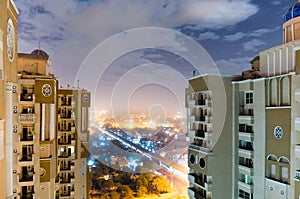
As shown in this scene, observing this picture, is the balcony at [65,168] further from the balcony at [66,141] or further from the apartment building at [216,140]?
the apartment building at [216,140]

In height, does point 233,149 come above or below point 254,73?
below

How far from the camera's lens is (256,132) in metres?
9.64

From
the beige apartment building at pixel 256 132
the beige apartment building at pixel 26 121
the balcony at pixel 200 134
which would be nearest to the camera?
the beige apartment building at pixel 26 121

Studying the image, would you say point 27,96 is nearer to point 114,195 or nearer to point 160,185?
point 114,195

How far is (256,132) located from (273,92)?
1648 millimetres

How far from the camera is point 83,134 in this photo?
14.7 metres

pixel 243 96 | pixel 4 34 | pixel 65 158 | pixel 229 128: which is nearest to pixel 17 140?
pixel 4 34

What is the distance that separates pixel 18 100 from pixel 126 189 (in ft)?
49.4

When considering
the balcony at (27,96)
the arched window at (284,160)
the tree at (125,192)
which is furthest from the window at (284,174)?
the tree at (125,192)

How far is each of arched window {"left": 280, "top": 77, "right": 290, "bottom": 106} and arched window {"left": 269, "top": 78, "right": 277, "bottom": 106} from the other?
0.26 m

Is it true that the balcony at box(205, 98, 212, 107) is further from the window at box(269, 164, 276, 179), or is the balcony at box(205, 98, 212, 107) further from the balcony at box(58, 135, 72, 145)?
the balcony at box(58, 135, 72, 145)

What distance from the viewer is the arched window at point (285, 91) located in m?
8.65

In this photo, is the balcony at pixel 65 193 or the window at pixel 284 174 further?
the balcony at pixel 65 193

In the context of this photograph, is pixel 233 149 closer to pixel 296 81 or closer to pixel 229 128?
pixel 229 128
